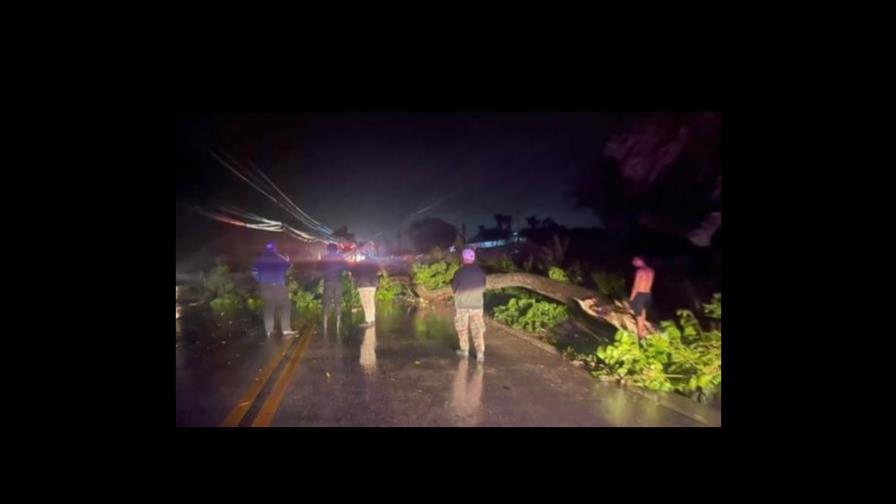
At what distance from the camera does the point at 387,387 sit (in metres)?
5.93

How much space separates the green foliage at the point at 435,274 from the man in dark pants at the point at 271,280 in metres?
5.68

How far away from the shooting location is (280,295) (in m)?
8.84

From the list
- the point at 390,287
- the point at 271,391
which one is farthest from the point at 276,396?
the point at 390,287

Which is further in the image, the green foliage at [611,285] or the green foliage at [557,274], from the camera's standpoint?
the green foliage at [557,274]

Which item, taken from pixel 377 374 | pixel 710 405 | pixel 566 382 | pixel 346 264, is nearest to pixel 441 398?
pixel 377 374

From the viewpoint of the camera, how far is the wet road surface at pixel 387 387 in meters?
4.96

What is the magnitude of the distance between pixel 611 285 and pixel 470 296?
3183mm

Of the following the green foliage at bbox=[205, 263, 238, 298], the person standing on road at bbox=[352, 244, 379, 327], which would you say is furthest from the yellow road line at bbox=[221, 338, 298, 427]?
the green foliage at bbox=[205, 263, 238, 298]

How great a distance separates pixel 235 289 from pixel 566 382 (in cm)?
1147

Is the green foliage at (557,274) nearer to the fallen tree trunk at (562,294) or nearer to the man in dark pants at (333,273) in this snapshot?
the fallen tree trunk at (562,294)

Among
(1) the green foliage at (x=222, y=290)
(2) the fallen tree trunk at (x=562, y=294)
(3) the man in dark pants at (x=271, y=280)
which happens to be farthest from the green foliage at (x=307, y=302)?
(3) the man in dark pants at (x=271, y=280)

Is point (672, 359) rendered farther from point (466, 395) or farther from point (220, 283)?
point (220, 283)

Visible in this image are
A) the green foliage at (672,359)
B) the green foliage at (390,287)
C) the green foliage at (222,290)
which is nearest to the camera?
the green foliage at (672,359)

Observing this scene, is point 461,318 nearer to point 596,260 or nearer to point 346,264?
point 346,264
